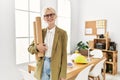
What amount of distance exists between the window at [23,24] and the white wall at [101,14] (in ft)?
7.22

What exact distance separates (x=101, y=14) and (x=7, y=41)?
10.7ft

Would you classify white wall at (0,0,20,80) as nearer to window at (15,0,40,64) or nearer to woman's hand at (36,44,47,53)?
window at (15,0,40,64)

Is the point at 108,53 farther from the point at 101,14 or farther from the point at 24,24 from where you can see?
the point at 24,24

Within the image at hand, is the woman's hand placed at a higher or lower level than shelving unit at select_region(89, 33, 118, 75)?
higher

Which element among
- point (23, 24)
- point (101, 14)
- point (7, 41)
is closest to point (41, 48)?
point (7, 41)

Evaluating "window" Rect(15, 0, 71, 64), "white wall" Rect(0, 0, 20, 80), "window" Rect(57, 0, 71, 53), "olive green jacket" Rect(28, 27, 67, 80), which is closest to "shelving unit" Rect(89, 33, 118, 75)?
"window" Rect(57, 0, 71, 53)

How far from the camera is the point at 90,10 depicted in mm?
4883

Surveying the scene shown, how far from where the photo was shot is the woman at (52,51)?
55.5 inches

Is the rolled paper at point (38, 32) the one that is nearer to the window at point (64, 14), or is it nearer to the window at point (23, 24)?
the window at point (23, 24)

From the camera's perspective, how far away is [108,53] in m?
4.41

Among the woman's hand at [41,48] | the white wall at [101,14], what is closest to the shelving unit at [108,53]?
the white wall at [101,14]

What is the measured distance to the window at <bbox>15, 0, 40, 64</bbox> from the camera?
3.06 m

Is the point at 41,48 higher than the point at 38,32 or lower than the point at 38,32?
lower

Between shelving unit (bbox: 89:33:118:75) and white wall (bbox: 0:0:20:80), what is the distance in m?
2.66
